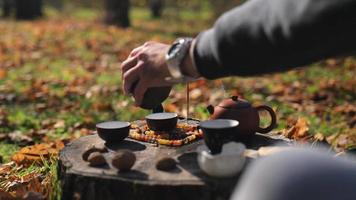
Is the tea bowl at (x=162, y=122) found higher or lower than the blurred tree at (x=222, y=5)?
lower

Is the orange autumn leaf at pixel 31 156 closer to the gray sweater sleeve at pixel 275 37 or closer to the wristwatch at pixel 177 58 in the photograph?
the wristwatch at pixel 177 58

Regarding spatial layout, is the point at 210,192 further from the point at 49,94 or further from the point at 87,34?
the point at 87,34

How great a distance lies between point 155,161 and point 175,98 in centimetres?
314

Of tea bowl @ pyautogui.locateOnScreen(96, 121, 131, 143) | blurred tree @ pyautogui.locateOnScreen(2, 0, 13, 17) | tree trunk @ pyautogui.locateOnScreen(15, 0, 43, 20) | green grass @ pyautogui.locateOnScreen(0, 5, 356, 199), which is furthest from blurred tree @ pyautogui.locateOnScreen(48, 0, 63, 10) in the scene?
tea bowl @ pyautogui.locateOnScreen(96, 121, 131, 143)

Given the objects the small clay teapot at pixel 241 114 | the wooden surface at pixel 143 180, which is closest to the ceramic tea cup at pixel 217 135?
the wooden surface at pixel 143 180

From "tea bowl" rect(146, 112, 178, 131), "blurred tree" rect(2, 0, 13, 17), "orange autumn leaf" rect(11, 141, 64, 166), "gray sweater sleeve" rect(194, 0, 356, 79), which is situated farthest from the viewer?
"blurred tree" rect(2, 0, 13, 17)

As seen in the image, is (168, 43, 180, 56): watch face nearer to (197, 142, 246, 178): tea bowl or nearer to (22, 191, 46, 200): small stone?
(197, 142, 246, 178): tea bowl

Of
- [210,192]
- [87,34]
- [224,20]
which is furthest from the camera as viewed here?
[87,34]

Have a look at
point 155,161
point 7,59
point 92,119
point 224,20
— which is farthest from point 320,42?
point 7,59

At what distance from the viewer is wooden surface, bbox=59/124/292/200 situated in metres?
1.97

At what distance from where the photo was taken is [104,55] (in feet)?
27.5

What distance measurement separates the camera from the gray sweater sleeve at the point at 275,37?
5.07 feet

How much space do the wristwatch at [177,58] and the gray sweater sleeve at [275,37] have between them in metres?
0.09

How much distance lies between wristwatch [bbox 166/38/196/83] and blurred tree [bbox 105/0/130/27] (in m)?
11.1
